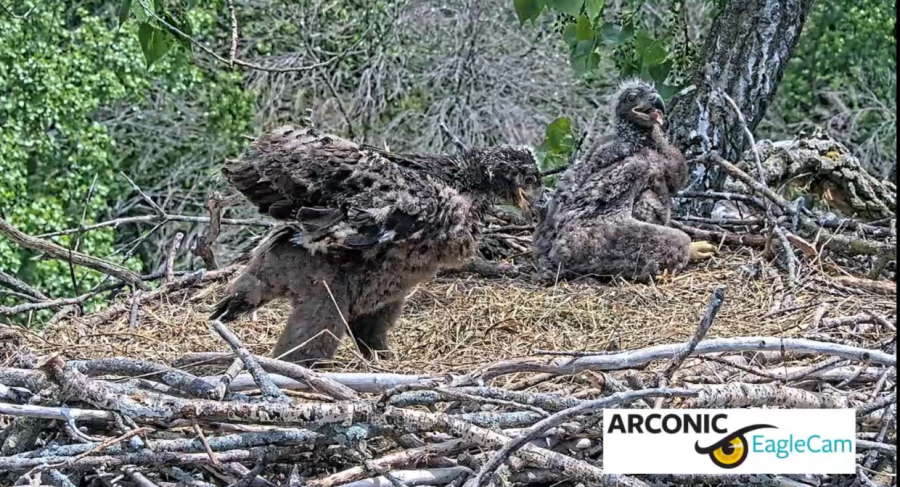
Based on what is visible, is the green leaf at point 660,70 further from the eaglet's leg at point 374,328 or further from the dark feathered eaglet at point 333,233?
the eaglet's leg at point 374,328

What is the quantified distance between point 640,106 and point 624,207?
0.59 metres

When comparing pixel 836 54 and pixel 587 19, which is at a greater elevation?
pixel 836 54

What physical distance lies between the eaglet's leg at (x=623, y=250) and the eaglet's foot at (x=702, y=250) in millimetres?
108

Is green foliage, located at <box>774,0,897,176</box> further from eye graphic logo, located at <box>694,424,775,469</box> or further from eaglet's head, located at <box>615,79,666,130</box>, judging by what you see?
eye graphic logo, located at <box>694,424,775,469</box>

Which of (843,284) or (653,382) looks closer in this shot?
(653,382)

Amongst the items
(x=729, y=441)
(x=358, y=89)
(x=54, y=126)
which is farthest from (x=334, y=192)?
(x=358, y=89)

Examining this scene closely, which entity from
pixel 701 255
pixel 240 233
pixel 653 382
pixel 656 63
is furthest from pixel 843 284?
pixel 240 233

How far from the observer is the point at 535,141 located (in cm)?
1367

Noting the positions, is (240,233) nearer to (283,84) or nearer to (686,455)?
(283,84)

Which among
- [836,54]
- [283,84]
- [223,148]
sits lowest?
[223,148]

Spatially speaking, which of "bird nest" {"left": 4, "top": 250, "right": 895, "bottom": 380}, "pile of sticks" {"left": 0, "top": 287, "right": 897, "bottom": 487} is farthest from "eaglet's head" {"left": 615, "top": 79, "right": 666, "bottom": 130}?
"pile of sticks" {"left": 0, "top": 287, "right": 897, "bottom": 487}

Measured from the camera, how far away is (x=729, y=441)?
344 centimetres

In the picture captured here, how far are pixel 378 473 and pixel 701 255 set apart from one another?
326cm

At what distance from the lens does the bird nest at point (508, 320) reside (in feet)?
15.9
